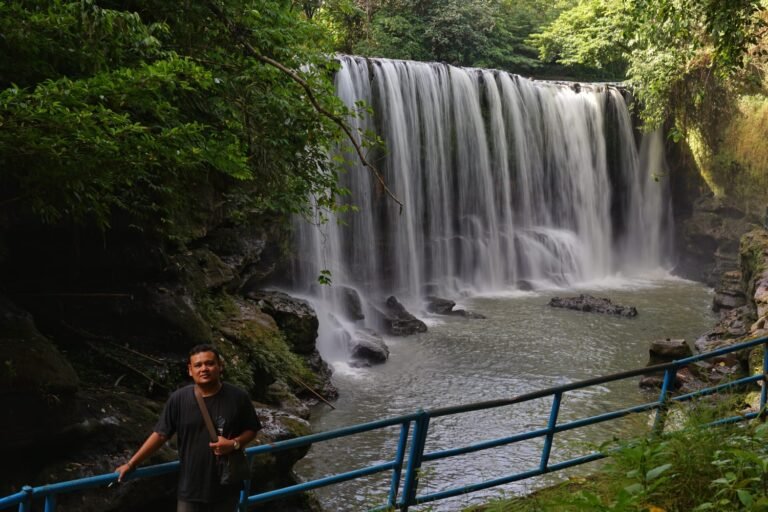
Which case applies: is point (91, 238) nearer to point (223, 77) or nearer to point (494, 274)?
point (223, 77)

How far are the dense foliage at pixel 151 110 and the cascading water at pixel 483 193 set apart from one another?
6.19 m

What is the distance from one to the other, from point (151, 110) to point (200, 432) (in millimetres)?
2907

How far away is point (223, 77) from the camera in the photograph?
706cm

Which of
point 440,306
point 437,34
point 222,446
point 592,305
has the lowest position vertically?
point 592,305

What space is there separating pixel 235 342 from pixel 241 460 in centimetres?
559

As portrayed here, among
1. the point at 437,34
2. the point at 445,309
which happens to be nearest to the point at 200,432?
the point at 445,309

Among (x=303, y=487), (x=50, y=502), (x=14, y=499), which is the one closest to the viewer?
(x=14, y=499)

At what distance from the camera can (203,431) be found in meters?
3.73

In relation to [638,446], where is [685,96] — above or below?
above

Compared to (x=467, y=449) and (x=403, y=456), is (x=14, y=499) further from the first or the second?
(x=467, y=449)

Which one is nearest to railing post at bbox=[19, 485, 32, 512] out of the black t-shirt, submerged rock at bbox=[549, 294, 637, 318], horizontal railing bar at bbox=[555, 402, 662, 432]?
the black t-shirt

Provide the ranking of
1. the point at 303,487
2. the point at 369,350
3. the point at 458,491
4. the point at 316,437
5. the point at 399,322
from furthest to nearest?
the point at 399,322, the point at 369,350, the point at 458,491, the point at 303,487, the point at 316,437

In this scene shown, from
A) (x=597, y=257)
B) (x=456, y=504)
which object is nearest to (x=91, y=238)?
(x=456, y=504)

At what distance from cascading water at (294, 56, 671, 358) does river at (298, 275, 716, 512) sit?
175cm
